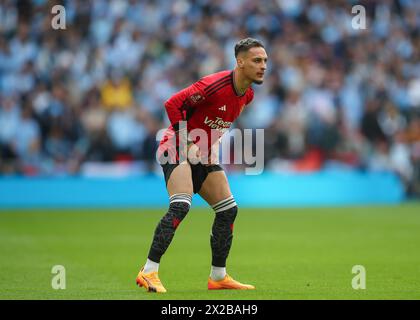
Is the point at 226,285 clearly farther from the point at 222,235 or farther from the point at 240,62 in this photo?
the point at 240,62

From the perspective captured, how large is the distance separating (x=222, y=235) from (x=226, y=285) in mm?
544

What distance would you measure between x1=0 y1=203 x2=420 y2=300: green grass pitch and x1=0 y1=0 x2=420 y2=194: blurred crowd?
218 centimetres

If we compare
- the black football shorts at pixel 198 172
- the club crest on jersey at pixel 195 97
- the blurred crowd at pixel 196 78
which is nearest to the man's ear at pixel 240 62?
the club crest on jersey at pixel 195 97

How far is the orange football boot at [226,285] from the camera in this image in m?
9.35

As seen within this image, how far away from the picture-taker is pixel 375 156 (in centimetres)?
2423

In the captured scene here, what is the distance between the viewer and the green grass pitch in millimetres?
9203

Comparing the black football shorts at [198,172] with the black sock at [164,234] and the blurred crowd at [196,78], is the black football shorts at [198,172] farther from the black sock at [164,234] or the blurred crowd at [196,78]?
the blurred crowd at [196,78]

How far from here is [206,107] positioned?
934 centimetres

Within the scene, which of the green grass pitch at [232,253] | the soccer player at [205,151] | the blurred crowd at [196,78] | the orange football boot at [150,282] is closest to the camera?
the orange football boot at [150,282]

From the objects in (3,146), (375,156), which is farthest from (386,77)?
(3,146)

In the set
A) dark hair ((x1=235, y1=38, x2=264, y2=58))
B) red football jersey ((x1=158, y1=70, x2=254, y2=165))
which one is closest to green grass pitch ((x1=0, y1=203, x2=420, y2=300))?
red football jersey ((x1=158, y1=70, x2=254, y2=165))

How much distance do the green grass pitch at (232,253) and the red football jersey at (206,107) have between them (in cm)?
164

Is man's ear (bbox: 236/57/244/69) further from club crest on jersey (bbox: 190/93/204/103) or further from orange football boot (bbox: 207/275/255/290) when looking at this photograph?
orange football boot (bbox: 207/275/255/290)

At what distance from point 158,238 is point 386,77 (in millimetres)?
17974
